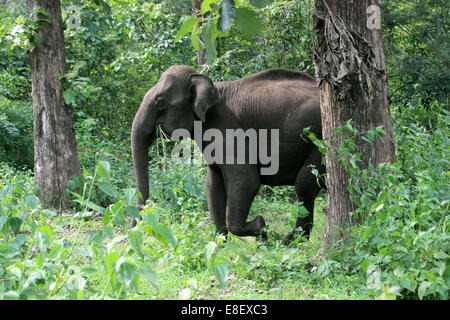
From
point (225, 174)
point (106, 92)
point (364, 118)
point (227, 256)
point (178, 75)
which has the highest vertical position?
point (106, 92)

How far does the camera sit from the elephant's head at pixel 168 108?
612 cm

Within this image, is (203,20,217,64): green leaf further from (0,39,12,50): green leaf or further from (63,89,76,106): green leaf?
(0,39,12,50): green leaf

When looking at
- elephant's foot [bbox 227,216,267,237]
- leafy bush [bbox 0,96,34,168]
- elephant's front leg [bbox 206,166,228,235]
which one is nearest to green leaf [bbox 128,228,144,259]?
elephant's foot [bbox 227,216,267,237]

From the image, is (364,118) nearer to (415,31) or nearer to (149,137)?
(149,137)

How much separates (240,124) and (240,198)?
2.93 ft

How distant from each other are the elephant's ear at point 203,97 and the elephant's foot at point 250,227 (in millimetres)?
1250

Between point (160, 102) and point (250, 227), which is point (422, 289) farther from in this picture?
point (160, 102)

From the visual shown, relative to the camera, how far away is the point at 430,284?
326 centimetres

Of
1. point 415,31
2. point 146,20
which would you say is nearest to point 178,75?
point 146,20

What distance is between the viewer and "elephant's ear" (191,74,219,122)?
598cm

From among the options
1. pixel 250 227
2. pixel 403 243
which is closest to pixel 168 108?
pixel 250 227

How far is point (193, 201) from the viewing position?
24.4 feet

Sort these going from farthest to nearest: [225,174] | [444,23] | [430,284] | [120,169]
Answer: [444,23] → [120,169] → [225,174] → [430,284]

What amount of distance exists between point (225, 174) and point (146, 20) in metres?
7.22
